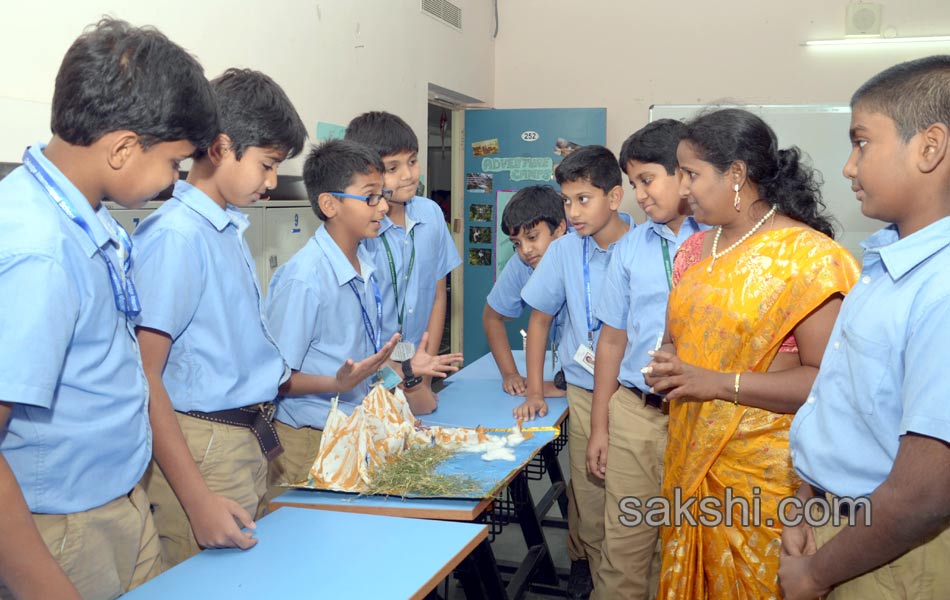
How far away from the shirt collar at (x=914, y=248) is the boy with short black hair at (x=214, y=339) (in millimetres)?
1233

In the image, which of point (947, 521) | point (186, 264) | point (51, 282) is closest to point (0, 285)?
point (51, 282)

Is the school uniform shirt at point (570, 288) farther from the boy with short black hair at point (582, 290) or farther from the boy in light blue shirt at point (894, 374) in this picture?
the boy in light blue shirt at point (894, 374)

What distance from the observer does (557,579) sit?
3074 mm

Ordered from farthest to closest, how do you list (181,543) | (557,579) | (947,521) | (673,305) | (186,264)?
(557,579) < (673,305) < (181,543) < (186,264) < (947,521)

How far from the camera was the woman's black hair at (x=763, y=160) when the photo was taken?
180cm

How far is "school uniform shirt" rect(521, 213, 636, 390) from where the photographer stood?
274cm

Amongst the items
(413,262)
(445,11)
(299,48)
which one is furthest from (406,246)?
(445,11)

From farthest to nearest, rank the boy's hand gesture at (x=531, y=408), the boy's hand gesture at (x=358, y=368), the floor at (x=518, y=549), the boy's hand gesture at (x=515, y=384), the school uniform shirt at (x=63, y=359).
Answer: the floor at (x=518, y=549) → the boy's hand gesture at (x=515, y=384) → the boy's hand gesture at (x=531, y=408) → the boy's hand gesture at (x=358, y=368) → the school uniform shirt at (x=63, y=359)

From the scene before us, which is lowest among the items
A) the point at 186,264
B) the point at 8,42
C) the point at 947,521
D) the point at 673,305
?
the point at 947,521

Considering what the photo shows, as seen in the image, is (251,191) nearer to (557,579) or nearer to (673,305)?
(673,305)

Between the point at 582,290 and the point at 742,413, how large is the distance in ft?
3.41

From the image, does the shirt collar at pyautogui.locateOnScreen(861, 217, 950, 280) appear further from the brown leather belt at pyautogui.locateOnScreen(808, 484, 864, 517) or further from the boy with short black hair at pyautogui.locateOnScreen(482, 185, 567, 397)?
the boy with short black hair at pyautogui.locateOnScreen(482, 185, 567, 397)

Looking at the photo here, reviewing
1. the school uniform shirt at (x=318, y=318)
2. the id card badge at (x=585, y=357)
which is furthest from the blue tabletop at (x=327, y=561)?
the id card badge at (x=585, y=357)

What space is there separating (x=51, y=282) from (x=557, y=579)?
2.46 metres
